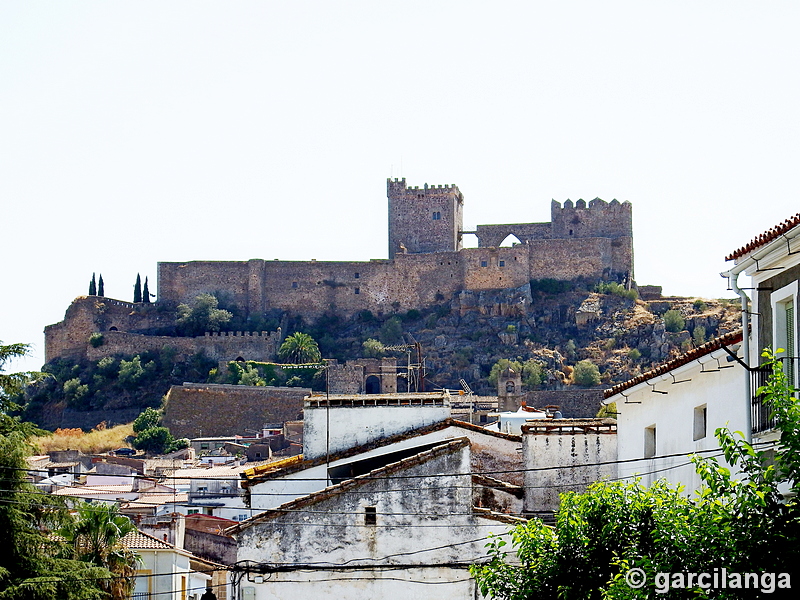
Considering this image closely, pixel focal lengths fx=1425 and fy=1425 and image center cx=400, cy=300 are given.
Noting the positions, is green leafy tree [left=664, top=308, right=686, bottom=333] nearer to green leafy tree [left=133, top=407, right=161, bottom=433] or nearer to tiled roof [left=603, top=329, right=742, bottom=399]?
green leafy tree [left=133, top=407, right=161, bottom=433]

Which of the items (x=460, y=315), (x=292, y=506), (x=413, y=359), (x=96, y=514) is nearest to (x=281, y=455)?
(x=413, y=359)

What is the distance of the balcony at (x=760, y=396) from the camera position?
15.0 meters

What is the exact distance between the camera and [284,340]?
325 feet

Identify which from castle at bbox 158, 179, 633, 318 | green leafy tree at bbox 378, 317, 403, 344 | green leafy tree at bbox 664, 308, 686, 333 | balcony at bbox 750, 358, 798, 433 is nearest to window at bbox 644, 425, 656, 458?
balcony at bbox 750, 358, 798, 433

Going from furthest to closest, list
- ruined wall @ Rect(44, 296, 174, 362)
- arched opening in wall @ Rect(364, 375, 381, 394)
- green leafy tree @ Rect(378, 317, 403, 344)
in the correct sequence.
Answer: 1. ruined wall @ Rect(44, 296, 174, 362)
2. green leafy tree @ Rect(378, 317, 403, 344)
3. arched opening in wall @ Rect(364, 375, 381, 394)

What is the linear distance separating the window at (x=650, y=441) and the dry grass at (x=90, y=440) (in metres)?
57.7

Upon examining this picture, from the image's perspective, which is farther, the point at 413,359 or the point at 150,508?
the point at 413,359

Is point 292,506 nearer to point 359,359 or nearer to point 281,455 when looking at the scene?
point 281,455

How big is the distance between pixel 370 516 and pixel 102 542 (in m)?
7.46

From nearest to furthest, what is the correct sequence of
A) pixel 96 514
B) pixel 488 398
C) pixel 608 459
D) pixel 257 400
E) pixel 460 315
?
pixel 608 459, pixel 96 514, pixel 488 398, pixel 257 400, pixel 460 315

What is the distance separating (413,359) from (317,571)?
222ft

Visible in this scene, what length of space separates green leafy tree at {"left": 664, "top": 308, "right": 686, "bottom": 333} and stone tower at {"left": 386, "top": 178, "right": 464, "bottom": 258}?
711 inches

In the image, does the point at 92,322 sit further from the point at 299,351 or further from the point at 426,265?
the point at 426,265

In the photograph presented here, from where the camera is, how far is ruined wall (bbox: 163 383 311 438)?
86.4m
